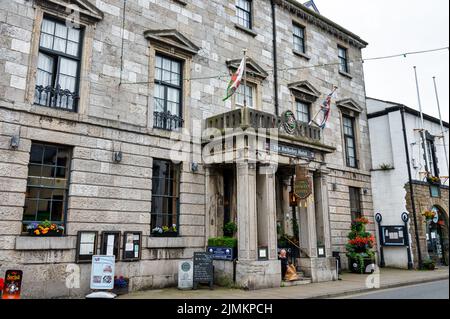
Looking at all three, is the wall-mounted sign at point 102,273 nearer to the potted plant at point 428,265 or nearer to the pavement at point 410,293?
the pavement at point 410,293

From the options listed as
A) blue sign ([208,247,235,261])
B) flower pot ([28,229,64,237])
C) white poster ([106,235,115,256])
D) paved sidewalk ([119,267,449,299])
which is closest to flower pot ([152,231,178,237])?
blue sign ([208,247,235,261])

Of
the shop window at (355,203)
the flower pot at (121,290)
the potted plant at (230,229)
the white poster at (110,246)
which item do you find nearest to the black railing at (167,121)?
the potted plant at (230,229)

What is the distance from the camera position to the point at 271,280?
13852 mm

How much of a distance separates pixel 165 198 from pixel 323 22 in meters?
15.6

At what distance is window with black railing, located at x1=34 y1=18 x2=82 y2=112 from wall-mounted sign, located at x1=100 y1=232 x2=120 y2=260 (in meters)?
4.43

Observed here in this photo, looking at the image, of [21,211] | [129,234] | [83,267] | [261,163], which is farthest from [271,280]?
[21,211]

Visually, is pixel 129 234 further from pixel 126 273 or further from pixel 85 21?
pixel 85 21

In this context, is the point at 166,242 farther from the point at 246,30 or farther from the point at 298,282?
the point at 246,30

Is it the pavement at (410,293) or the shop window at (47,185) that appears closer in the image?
the shop window at (47,185)

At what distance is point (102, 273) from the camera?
11.6 m

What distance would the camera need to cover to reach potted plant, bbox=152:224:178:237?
14.2 m

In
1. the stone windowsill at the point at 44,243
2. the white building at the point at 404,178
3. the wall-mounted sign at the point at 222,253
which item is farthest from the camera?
the white building at the point at 404,178

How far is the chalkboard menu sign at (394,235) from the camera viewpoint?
858 inches

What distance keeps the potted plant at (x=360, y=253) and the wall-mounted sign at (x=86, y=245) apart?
1317cm
